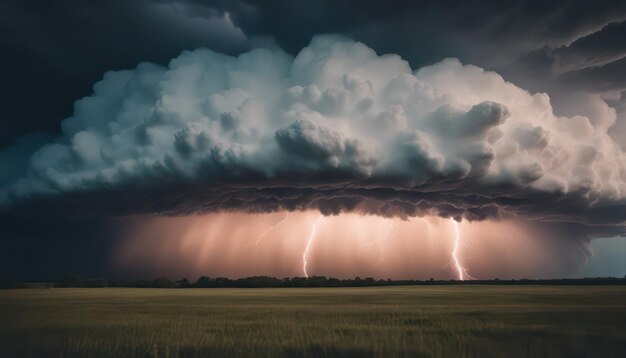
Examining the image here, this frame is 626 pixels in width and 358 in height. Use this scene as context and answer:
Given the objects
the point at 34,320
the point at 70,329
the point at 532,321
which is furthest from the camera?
the point at 34,320

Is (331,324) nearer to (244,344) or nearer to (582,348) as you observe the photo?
(244,344)

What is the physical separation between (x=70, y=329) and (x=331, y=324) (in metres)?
13.8

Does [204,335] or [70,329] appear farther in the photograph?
[70,329]

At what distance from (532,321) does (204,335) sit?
1937 centimetres

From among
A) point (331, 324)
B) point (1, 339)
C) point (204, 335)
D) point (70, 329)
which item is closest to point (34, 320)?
point (70, 329)

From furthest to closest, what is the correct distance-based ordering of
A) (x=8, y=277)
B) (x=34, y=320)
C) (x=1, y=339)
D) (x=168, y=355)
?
(x=8, y=277)
(x=34, y=320)
(x=1, y=339)
(x=168, y=355)

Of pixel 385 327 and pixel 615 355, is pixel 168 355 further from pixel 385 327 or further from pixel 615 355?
pixel 615 355

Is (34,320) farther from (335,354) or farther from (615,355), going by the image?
(615,355)

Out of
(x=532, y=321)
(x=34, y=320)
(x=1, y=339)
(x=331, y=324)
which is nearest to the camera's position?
(x=1, y=339)

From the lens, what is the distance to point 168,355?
18.0 meters

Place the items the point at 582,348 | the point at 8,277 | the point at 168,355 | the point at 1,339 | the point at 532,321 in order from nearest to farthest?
the point at 168,355
the point at 582,348
the point at 1,339
the point at 532,321
the point at 8,277

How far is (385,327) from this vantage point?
26.8 meters

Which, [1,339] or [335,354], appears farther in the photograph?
[1,339]

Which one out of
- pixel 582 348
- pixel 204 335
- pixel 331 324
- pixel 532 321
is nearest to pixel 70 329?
pixel 204 335
